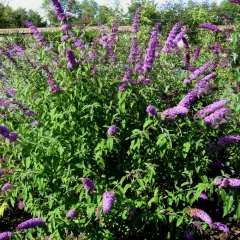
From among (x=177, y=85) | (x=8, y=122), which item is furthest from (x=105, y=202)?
(x=177, y=85)

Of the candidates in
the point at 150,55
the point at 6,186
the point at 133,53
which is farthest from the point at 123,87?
the point at 6,186

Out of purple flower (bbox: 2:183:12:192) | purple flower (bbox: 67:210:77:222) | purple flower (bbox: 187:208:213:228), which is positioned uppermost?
purple flower (bbox: 2:183:12:192)

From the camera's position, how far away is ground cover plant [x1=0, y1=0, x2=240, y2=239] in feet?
9.36

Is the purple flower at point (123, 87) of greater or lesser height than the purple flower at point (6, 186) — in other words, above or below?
above

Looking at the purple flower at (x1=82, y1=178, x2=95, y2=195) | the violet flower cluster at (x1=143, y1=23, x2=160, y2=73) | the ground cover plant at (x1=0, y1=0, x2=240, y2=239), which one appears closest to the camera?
the purple flower at (x1=82, y1=178, x2=95, y2=195)

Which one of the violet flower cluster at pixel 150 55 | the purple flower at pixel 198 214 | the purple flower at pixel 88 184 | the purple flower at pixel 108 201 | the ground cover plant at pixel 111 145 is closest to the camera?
the purple flower at pixel 108 201

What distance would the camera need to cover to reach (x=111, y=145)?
9.13 ft

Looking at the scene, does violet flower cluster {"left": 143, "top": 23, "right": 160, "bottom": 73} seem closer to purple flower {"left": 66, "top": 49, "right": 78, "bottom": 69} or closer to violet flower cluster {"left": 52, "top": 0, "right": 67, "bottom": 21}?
purple flower {"left": 66, "top": 49, "right": 78, "bottom": 69}

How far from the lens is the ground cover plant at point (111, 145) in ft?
9.36

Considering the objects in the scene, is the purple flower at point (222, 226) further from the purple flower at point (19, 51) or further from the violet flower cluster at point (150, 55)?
the purple flower at point (19, 51)

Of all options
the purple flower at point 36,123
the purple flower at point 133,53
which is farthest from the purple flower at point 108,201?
the purple flower at point 133,53

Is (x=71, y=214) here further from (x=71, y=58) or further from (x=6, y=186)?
(x=71, y=58)

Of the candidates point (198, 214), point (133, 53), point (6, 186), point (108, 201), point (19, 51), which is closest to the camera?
point (108, 201)

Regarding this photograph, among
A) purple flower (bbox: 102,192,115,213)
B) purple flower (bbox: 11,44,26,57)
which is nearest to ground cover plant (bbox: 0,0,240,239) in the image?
purple flower (bbox: 11,44,26,57)
